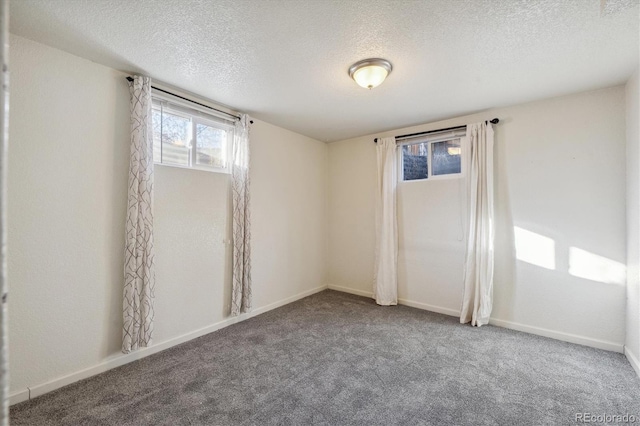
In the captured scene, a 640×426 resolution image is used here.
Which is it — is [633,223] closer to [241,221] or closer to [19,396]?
[241,221]

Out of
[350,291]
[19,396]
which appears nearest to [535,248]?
[350,291]

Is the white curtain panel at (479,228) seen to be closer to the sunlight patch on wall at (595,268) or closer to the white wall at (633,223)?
the sunlight patch on wall at (595,268)

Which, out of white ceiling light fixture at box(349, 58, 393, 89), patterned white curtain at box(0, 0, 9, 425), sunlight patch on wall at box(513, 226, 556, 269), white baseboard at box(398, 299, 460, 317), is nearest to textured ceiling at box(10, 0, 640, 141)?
white ceiling light fixture at box(349, 58, 393, 89)

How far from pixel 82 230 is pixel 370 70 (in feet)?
8.31

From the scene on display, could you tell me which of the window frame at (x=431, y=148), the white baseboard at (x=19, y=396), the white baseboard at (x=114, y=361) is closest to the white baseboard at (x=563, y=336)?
the window frame at (x=431, y=148)

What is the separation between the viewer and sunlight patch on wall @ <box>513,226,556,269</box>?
8.96 ft

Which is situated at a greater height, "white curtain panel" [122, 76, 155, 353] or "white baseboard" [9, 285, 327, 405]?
"white curtain panel" [122, 76, 155, 353]

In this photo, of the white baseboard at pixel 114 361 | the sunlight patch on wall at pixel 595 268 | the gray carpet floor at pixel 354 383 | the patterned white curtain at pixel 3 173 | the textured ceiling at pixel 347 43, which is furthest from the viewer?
the sunlight patch on wall at pixel 595 268

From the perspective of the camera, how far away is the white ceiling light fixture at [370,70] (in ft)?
6.69

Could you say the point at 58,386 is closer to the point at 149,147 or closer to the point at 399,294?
the point at 149,147

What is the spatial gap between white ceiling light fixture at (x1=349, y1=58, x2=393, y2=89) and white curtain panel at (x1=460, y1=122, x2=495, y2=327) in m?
1.60

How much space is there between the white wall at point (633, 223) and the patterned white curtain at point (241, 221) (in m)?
3.51

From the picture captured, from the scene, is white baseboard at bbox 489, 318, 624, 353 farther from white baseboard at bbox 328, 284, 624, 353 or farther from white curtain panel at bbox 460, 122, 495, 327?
white curtain panel at bbox 460, 122, 495, 327

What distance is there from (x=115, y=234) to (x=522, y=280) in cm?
398
